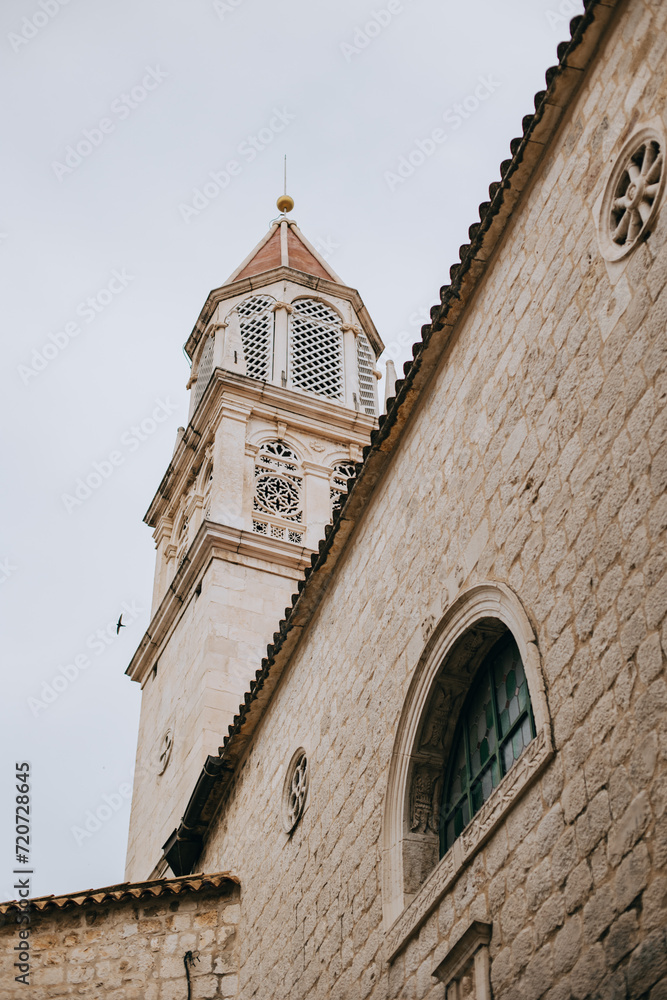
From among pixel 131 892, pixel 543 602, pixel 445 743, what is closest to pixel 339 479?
pixel 131 892

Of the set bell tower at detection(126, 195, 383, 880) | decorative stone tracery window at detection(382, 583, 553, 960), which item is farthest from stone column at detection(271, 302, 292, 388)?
decorative stone tracery window at detection(382, 583, 553, 960)

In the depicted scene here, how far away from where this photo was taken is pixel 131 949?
10352mm

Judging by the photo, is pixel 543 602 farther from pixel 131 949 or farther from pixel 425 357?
pixel 131 949

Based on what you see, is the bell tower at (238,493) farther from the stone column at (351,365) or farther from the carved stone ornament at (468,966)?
the carved stone ornament at (468,966)

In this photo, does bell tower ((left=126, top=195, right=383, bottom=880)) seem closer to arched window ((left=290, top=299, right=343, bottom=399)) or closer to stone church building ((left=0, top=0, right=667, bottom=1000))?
arched window ((left=290, top=299, right=343, bottom=399))

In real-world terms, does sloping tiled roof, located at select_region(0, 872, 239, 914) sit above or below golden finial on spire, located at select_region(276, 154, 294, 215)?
below

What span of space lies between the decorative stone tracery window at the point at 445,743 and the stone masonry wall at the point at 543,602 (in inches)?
5.4

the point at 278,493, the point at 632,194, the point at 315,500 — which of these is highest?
the point at 278,493

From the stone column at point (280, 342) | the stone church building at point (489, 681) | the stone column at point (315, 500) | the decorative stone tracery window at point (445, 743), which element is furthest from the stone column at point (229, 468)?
the decorative stone tracery window at point (445, 743)

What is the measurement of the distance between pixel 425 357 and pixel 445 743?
2671mm

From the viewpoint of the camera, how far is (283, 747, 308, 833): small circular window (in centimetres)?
946

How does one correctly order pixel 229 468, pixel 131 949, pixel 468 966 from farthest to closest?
pixel 229 468
pixel 131 949
pixel 468 966

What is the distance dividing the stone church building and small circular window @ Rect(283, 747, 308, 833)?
0.11ft

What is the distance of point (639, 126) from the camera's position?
619cm
